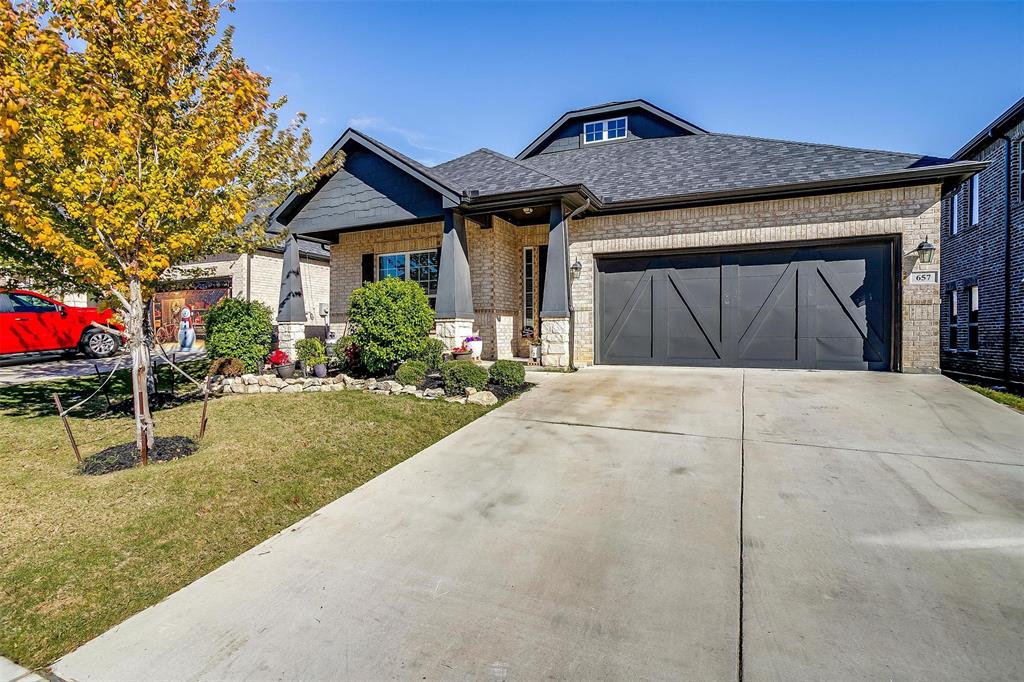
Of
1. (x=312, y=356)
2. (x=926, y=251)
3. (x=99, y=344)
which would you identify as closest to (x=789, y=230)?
(x=926, y=251)

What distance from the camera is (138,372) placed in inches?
170

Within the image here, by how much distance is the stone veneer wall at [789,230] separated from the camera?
855 cm

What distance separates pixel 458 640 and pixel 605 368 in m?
8.17

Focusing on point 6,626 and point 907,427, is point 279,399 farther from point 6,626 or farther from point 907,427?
point 907,427

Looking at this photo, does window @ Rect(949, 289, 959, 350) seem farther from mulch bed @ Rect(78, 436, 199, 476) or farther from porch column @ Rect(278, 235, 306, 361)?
mulch bed @ Rect(78, 436, 199, 476)

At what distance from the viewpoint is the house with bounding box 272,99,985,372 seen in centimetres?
877

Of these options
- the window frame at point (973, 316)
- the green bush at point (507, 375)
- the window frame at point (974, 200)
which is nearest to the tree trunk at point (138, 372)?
the green bush at point (507, 375)

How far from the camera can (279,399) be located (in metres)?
7.02

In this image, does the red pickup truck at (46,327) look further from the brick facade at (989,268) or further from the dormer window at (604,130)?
the brick facade at (989,268)

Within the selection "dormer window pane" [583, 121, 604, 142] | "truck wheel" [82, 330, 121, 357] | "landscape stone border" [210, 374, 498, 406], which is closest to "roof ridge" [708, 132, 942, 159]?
"dormer window pane" [583, 121, 604, 142]

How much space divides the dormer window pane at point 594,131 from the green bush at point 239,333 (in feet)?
38.4

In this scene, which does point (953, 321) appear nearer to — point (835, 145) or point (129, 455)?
point (835, 145)

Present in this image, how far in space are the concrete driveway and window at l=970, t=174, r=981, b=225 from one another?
12.1m

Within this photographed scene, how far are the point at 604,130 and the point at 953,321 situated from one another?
40.1 feet
